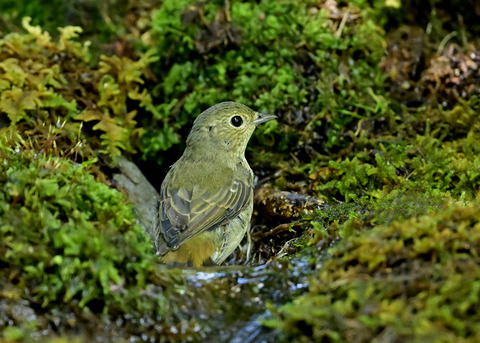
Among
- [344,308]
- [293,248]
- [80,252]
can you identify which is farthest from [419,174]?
[80,252]

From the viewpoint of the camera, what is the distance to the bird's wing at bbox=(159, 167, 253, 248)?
210 inches

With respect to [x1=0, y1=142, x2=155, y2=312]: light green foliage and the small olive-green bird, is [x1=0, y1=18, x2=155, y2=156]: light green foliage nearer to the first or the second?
the small olive-green bird

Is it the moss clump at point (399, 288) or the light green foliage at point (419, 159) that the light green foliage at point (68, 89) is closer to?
the light green foliage at point (419, 159)

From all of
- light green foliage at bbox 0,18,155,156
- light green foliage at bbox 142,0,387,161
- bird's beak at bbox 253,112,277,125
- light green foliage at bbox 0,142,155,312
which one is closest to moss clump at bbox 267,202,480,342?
light green foliage at bbox 0,142,155,312

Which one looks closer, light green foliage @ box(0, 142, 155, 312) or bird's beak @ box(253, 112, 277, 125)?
light green foliage @ box(0, 142, 155, 312)

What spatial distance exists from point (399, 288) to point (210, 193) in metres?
2.75

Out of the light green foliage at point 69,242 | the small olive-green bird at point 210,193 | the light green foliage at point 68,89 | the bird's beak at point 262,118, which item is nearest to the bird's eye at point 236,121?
the small olive-green bird at point 210,193

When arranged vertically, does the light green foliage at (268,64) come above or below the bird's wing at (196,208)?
above

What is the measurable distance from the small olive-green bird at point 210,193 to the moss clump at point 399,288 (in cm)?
169

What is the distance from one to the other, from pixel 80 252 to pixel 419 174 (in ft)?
12.1

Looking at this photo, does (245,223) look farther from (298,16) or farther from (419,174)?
(298,16)

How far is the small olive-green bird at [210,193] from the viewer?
5297 millimetres

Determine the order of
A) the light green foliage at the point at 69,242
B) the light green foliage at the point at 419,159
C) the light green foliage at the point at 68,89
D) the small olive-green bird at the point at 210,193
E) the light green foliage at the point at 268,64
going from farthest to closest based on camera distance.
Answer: the light green foliage at the point at 268,64, the light green foliage at the point at 68,89, the light green foliage at the point at 419,159, the small olive-green bird at the point at 210,193, the light green foliage at the point at 69,242

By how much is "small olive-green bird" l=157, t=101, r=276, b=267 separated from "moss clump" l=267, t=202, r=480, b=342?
5.56ft
